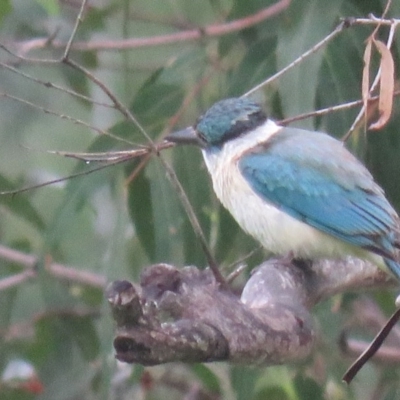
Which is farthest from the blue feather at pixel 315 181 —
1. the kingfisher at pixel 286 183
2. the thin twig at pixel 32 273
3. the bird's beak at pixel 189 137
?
the thin twig at pixel 32 273

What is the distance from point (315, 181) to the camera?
251 centimetres

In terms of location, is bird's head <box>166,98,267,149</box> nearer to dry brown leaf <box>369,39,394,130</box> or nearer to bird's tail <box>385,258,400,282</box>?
bird's tail <box>385,258,400,282</box>

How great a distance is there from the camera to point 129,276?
138 inches

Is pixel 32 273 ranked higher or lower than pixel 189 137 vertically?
lower

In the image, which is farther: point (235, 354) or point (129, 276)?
point (129, 276)

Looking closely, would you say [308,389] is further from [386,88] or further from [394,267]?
[386,88]

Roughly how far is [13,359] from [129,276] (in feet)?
1.56

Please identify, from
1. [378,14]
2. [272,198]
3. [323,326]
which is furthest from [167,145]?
[323,326]

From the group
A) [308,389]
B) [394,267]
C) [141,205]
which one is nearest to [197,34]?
[141,205]

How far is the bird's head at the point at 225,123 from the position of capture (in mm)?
2504

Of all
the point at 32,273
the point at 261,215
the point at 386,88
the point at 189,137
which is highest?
the point at 386,88

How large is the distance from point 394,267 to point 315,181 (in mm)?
360

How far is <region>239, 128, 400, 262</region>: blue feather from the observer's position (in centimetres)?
243

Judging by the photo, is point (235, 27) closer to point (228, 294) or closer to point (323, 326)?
point (323, 326)
